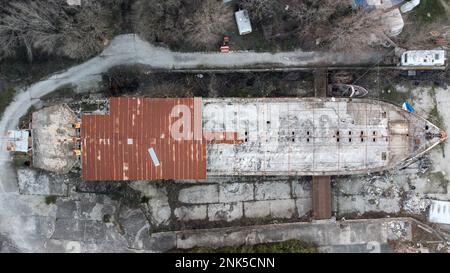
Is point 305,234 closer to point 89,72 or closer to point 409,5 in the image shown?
point 409,5

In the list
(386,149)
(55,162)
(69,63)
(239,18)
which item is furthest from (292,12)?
(55,162)

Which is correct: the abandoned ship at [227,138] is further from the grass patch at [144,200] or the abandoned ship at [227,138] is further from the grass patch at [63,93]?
the grass patch at [144,200]

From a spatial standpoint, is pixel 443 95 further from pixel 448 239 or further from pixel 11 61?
pixel 11 61

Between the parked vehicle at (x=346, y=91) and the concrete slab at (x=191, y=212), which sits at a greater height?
the parked vehicle at (x=346, y=91)

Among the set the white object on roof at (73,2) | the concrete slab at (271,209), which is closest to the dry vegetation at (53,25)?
the white object on roof at (73,2)

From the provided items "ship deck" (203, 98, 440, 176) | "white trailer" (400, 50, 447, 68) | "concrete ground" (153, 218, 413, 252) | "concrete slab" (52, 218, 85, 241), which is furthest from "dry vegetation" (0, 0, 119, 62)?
"white trailer" (400, 50, 447, 68)

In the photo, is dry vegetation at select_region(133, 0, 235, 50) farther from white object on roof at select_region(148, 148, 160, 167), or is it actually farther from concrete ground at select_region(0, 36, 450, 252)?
white object on roof at select_region(148, 148, 160, 167)
